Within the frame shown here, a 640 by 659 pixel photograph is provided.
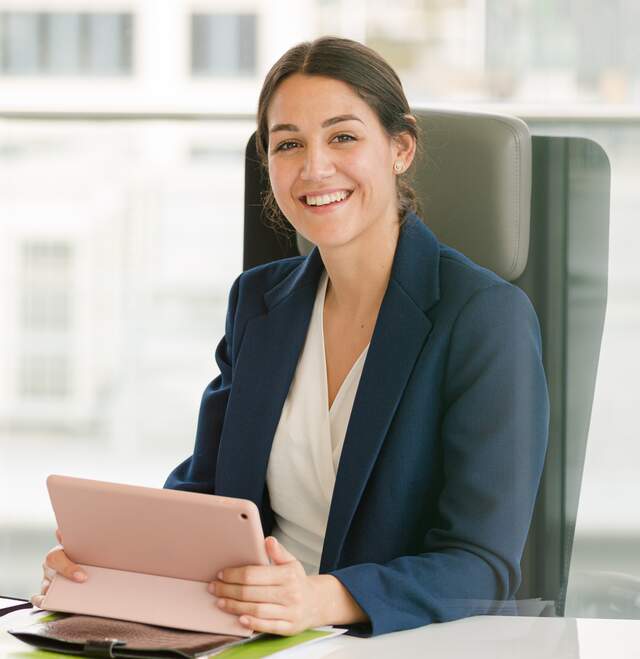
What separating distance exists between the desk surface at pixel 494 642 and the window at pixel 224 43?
5.78ft

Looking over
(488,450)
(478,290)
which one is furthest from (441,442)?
(478,290)

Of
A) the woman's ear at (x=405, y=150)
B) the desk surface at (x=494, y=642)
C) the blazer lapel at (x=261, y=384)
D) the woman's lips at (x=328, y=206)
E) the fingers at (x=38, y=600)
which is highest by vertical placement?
the woman's ear at (x=405, y=150)

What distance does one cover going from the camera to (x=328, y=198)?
143 centimetres

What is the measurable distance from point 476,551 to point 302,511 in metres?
0.30

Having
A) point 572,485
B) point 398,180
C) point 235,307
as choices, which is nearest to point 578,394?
point 572,485

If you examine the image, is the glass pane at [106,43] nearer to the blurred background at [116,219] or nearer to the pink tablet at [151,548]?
the blurred background at [116,219]

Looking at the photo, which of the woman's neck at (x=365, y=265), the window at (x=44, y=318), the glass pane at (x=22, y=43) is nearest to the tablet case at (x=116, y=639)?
the woman's neck at (x=365, y=265)

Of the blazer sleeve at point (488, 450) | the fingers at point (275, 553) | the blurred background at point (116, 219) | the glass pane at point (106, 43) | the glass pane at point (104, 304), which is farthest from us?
the glass pane at point (106, 43)

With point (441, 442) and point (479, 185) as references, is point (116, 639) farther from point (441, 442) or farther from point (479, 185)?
point (479, 185)

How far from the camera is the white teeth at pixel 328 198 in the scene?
143 cm

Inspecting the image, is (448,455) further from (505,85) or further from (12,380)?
(12,380)

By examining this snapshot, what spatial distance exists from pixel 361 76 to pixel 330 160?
115 mm

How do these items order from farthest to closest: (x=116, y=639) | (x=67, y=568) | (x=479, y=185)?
(x=479, y=185)
(x=67, y=568)
(x=116, y=639)

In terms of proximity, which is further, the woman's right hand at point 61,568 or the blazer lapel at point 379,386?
the blazer lapel at point 379,386
